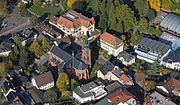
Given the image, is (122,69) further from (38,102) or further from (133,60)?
(38,102)

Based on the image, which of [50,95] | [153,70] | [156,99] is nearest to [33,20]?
[50,95]

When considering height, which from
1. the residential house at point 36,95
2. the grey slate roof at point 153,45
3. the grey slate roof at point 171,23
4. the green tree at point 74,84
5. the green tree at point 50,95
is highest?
the grey slate roof at point 171,23

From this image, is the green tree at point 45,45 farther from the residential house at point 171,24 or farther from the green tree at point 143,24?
the residential house at point 171,24

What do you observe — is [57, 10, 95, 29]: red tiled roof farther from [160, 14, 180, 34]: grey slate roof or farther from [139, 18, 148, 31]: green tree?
[160, 14, 180, 34]: grey slate roof

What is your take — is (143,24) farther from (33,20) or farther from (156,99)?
(33,20)

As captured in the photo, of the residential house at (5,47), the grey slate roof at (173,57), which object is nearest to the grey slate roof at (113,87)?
the grey slate roof at (173,57)

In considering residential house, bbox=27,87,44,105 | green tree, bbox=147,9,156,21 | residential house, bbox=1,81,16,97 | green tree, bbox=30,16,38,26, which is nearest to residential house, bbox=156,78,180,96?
residential house, bbox=27,87,44,105
